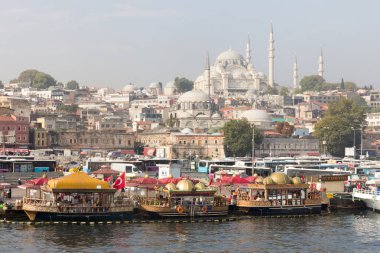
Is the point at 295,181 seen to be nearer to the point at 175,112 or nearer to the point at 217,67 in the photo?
the point at 175,112

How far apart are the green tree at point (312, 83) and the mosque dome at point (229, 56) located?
1530 cm

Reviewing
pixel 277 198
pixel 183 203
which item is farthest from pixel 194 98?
pixel 183 203

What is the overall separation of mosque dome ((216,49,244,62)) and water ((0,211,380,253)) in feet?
477

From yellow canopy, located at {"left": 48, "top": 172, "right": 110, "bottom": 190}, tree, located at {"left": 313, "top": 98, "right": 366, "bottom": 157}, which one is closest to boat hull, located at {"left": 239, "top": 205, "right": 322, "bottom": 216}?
yellow canopy, located at {"left": 48, "top": 172, "right": 110, "bottom": 190}

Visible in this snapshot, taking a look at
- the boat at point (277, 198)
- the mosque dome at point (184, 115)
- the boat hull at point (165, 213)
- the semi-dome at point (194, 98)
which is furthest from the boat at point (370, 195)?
the semi-dome at point (194, 98)

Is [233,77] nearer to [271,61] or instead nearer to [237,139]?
[271,61]

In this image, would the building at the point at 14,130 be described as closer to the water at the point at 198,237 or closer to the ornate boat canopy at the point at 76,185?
the ornate boat canopy at the point at 76,185

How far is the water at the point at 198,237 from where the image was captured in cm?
3097

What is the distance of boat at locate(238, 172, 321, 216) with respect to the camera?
39188 mm

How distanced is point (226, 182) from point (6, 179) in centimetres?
1365

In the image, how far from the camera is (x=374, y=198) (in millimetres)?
42875

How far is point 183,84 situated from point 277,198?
14430 centimetres

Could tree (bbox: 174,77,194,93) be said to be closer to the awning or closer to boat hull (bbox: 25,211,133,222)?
the awning

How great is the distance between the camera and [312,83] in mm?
190625
